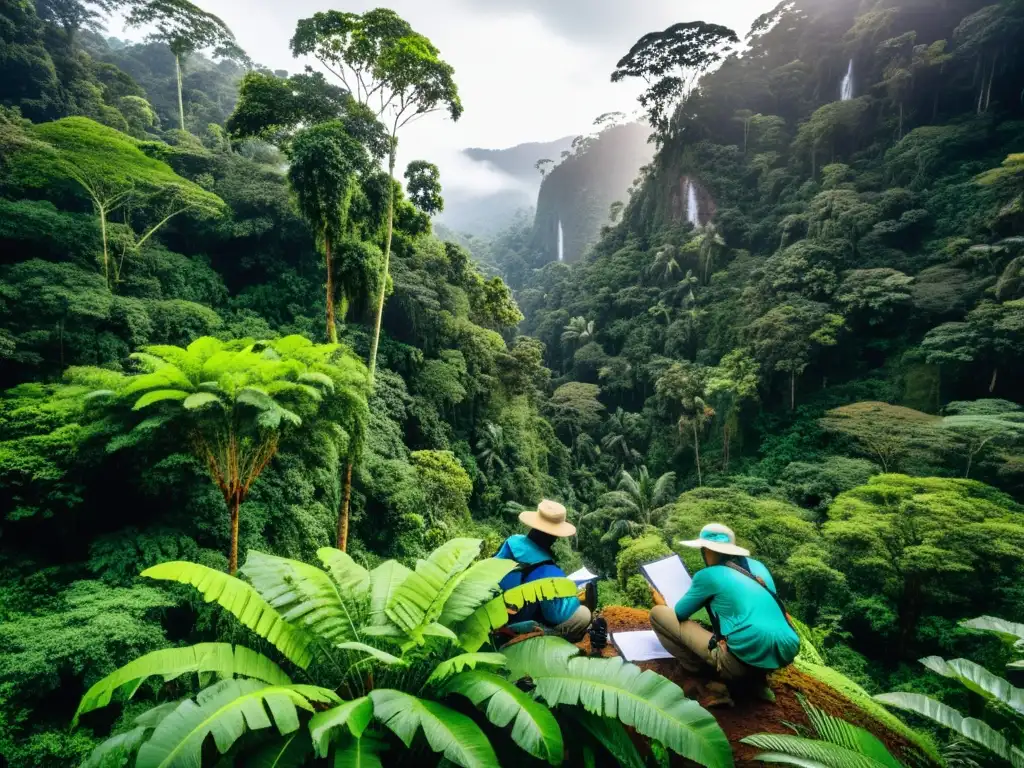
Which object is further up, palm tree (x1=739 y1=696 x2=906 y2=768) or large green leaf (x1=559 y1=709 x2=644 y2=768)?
palm tree (x1=739 y1=696 x2=906 y2=768)

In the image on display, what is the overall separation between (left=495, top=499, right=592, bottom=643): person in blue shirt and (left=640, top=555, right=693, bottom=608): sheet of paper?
63cm

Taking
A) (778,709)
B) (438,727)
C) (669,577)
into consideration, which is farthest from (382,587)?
(778,709)

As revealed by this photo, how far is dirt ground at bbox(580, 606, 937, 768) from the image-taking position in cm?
276

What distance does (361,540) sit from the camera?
1193cm

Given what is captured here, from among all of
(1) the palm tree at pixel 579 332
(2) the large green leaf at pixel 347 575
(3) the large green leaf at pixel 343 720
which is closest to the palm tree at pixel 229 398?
(2) the large green leaf at pixel 347 575

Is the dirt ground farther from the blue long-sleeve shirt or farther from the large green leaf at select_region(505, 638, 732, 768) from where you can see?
the large green leaf at select_region(505, 638, 732, 768)

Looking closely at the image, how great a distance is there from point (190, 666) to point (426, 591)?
3.57 ft

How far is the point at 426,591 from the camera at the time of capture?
253 centimetres

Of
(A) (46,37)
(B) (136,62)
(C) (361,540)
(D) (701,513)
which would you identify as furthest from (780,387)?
(B) (136,62)

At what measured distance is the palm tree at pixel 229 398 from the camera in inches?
209

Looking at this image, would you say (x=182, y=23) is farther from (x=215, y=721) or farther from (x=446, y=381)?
(x=215, y=721)

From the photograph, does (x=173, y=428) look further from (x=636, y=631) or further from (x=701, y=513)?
(x=701, y=513)

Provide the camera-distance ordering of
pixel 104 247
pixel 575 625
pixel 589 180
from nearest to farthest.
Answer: pixel 575 625, pixel 104 247, pixel 589 180

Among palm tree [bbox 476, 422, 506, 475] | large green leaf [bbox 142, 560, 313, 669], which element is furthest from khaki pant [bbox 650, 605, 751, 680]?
palm tree [bbox 476, 422, 506, 475]
